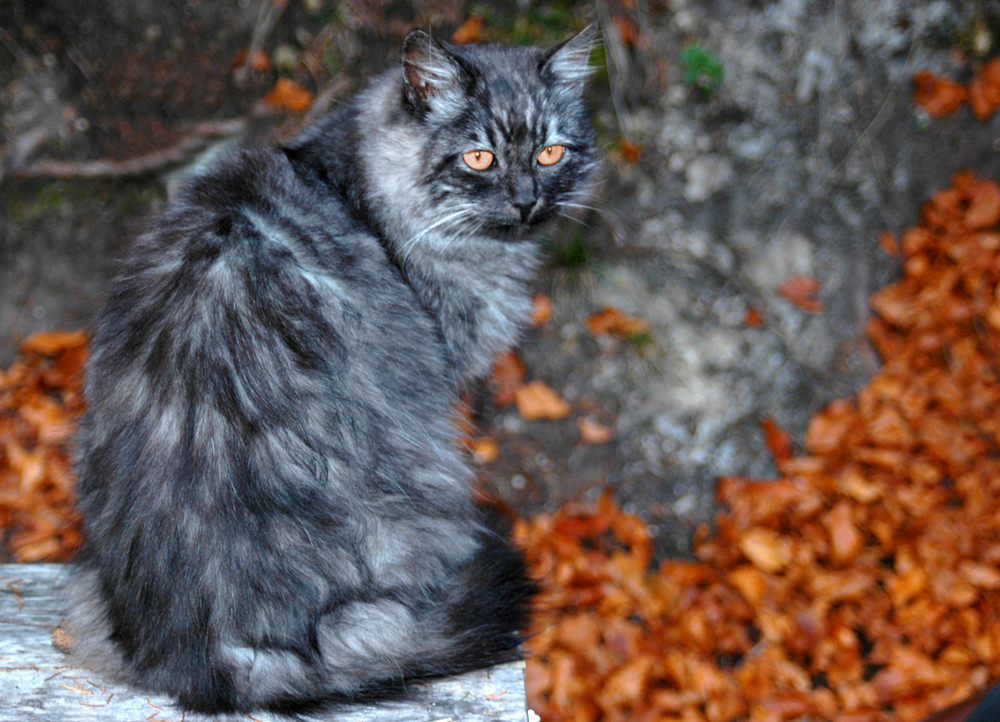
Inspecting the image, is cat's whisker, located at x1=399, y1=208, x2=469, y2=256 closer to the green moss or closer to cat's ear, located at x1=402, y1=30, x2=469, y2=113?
cat's ear, located at x1=402, y1=30, x2=469, y2=113

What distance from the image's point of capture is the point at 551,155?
2.10 meters

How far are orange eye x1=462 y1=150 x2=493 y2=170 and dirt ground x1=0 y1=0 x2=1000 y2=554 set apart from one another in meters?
1.37

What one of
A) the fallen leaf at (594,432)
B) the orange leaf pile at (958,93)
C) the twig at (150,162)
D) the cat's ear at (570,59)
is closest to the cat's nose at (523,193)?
the cat's ear at (570,59)

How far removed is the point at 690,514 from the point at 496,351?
148 cm

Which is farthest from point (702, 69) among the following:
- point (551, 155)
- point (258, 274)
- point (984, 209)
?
point (258, 274)

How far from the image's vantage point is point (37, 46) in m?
3.17

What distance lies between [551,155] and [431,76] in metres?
0.43

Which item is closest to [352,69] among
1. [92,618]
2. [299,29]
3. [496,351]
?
[299,29]

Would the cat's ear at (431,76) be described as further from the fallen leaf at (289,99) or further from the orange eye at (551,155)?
the fallen leaf at (289,99)

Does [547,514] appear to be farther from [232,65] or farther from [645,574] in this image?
[232,65]

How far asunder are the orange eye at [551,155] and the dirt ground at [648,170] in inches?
48.6

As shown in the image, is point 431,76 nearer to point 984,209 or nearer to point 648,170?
point 648,170

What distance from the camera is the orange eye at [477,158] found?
200 cm

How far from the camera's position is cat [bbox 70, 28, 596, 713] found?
1.62m
